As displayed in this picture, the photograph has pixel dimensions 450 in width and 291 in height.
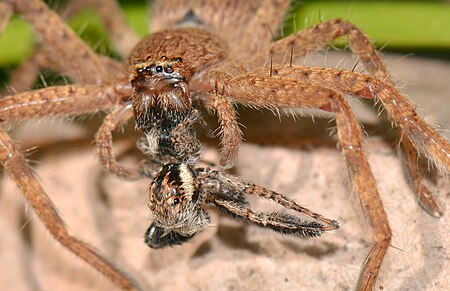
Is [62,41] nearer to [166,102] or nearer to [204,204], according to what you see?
[166,102]

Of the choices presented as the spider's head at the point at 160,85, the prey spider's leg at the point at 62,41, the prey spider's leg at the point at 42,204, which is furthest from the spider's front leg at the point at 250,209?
the prey spider's leg at the point at 62,41

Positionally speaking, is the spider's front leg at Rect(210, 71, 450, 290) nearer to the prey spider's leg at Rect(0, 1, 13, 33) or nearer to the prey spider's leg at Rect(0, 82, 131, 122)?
the prey spider's leg at Rect(0, 82, 131, 122)

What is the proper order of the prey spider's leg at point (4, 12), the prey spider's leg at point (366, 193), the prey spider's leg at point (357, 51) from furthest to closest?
1. the prey spider's leg at point (4, 12)
2. the prey spider's leg at point (357, 51)
3. the prey spider's leg at point (366, 193)

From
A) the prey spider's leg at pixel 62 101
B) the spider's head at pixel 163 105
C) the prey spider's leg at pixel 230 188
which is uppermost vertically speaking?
the spider's head at pixel 163 105

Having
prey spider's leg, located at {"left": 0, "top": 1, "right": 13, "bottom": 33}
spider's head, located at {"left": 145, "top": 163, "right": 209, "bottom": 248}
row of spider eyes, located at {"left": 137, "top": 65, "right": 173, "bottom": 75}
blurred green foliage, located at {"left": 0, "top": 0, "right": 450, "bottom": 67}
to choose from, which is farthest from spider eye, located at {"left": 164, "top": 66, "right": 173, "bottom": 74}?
prey spider's leg, located at {"left": 0, "top": 1, "right": 13, "bottom": 33}

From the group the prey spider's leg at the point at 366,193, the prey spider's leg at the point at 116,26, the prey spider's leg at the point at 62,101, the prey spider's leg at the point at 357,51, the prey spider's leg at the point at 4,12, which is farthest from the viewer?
the prey spider's leg at the point at 116,26

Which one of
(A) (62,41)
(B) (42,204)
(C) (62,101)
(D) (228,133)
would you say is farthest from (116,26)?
(D) (228,133)

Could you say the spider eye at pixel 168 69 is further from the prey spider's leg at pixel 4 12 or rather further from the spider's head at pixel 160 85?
the prey spider's leg at pixel 4 12

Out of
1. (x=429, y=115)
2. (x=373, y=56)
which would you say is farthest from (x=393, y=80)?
(x=429, y=115)
